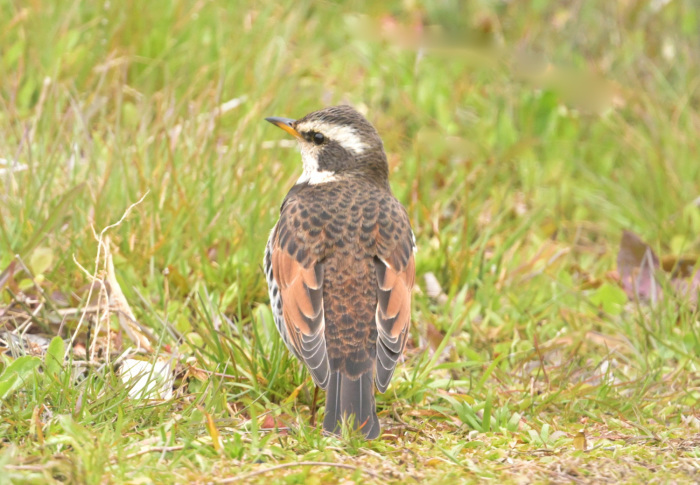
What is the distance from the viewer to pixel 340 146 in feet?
20.6

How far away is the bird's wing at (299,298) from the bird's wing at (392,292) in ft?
0.99

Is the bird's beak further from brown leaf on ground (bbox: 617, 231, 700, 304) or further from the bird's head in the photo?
brown leaf on ground (bbox: 617, 231, 700, 304)

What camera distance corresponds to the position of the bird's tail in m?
4.68

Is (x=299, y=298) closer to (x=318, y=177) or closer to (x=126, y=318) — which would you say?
(x=126, y=318)

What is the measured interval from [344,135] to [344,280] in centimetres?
132

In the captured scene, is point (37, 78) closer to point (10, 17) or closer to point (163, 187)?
point (10, 17)

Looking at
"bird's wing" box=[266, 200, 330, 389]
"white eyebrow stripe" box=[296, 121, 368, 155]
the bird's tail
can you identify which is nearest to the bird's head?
"white eyebrow stripe" box=[296, 121, 368, 155]

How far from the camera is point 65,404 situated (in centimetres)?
461

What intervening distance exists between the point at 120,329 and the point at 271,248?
98 centimetres

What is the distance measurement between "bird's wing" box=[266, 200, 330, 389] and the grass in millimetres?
254

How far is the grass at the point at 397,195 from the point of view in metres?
4.55

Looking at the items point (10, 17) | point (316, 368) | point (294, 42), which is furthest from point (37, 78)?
point (316, 368)

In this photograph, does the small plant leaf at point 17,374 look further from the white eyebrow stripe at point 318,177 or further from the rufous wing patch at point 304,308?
the white eyebrow stripe at point 318,177

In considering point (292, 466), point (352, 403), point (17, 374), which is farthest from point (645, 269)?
point (17, 374)
